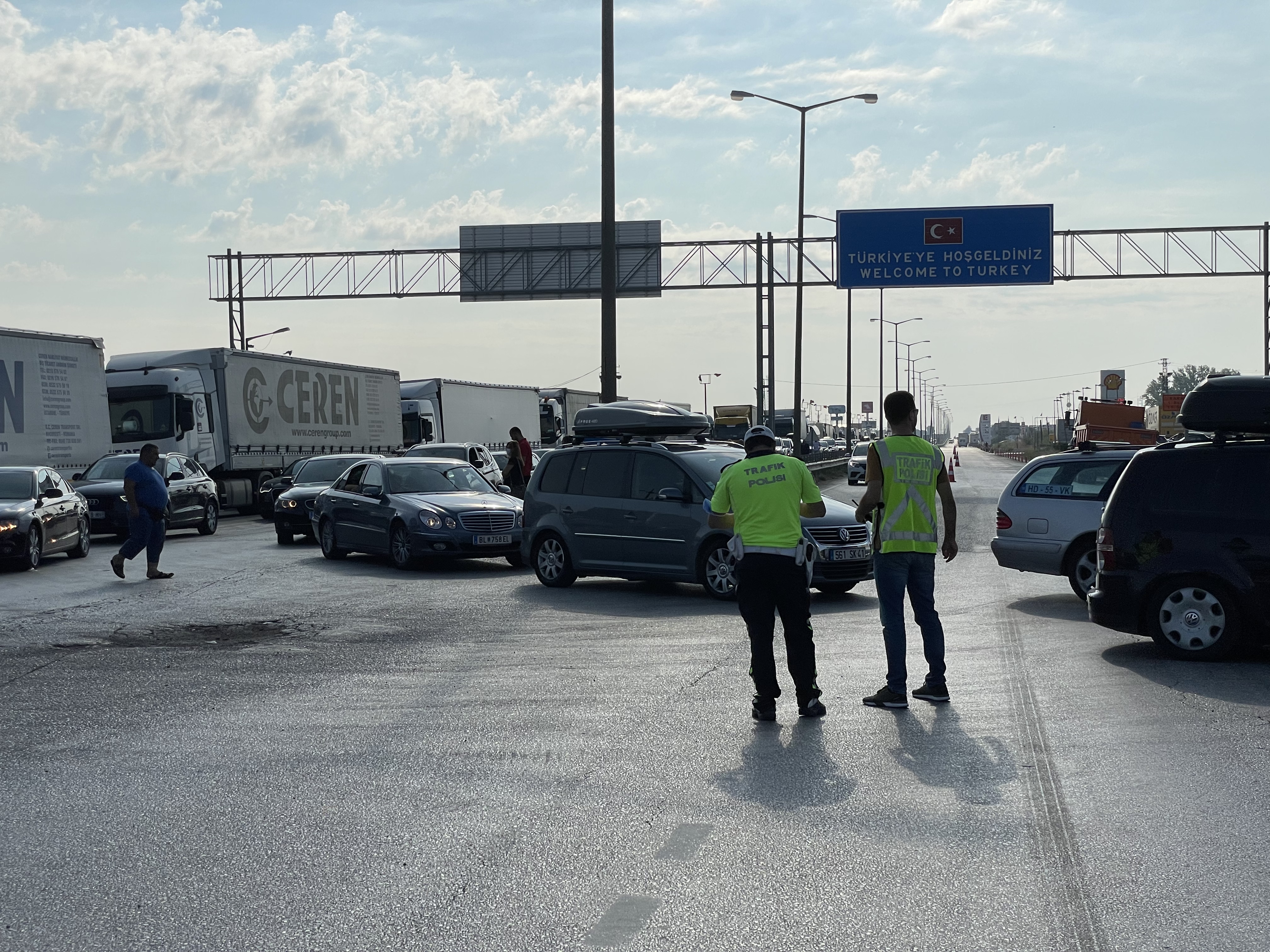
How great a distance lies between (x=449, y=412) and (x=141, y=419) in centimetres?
1653

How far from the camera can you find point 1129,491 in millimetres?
10773

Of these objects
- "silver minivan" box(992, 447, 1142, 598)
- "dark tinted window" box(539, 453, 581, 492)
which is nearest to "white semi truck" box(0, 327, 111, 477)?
"dark tinted window" box(539, 453, 581, 492)

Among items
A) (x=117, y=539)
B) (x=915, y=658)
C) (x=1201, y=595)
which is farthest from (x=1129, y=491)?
(x=117, y=539)

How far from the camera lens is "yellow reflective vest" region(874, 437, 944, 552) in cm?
873

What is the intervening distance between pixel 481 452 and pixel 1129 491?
72.8 feet

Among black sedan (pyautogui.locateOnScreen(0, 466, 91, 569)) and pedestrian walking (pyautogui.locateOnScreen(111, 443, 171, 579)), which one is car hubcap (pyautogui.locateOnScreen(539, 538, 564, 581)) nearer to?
pedestrian walking (pyautogui.locateOnScreen(111, 443, 171, 579))

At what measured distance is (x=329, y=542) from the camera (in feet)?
69.9

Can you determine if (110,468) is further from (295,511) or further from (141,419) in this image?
(141,419)

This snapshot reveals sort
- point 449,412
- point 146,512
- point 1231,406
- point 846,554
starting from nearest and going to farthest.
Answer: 1. point 1231,406
2. point 846,554
3. point 146,512
4. point 449,412

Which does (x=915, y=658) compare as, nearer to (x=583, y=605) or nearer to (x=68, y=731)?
(x=583, y=605)

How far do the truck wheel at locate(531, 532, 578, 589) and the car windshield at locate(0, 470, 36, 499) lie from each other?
8080mm

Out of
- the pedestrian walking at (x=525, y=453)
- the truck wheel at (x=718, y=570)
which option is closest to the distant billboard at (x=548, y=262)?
the pedestrian walking at (x=525, y=453)

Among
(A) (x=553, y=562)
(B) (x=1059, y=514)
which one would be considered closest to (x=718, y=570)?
(A) (x=553, y=562)

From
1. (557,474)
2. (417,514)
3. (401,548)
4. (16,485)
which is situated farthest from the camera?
(16,485)
